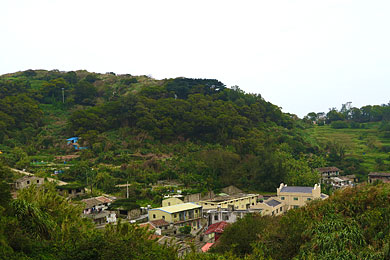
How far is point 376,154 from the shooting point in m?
39.0

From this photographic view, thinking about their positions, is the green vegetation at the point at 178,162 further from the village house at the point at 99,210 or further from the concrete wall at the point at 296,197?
the concrete wall at the point at 296,197

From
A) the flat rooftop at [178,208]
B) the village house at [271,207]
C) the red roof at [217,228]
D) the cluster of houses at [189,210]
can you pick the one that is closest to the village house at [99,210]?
the cluster of houses at [189,210]

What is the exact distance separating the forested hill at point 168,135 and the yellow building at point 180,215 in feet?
19.4

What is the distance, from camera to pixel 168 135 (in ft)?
120

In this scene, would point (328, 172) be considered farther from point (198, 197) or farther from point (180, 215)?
point (180, 215)

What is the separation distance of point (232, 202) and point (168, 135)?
46.9ft

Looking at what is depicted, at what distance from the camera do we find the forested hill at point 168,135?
29.7 metres

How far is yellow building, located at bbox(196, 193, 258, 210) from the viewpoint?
23453mm

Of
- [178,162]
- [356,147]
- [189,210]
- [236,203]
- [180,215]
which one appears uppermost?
[178,162]

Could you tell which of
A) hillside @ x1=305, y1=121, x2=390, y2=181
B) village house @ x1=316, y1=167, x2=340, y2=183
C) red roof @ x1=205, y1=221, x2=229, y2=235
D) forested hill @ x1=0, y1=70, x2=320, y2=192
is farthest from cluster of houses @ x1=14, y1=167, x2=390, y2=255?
hillside @ x1=305, y1=121, x2=390, y2=181

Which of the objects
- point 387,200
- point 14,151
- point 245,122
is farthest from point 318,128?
point 387,200

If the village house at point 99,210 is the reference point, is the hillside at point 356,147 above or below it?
above

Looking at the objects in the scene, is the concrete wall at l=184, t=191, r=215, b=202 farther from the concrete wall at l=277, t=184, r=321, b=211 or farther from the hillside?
the hillside

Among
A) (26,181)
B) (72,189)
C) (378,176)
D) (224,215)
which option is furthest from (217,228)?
(378,176)
